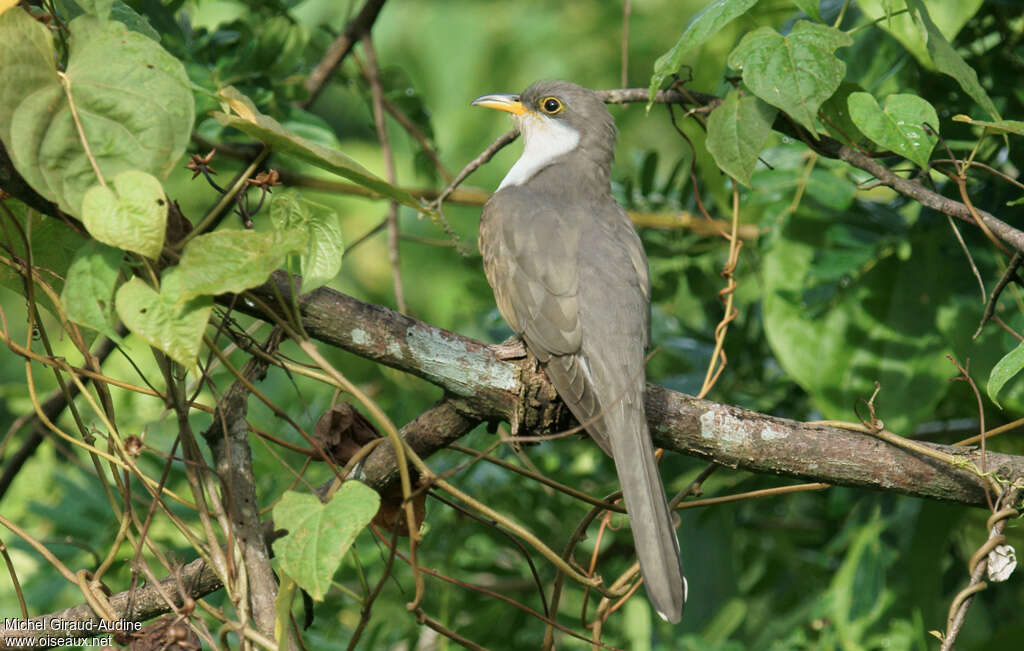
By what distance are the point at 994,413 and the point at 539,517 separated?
1.97 m

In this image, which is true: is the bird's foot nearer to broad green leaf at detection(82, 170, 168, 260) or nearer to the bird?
the bird

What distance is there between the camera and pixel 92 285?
1974 mm

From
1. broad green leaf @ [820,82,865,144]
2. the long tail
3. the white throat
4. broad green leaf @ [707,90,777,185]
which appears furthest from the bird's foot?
the white throat

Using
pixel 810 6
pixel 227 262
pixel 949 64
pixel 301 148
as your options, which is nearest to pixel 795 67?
pixel 810 6

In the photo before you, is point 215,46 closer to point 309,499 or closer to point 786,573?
point 309,499

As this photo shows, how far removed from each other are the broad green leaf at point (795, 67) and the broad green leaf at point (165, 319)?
1.59 m

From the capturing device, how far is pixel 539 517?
180 inches

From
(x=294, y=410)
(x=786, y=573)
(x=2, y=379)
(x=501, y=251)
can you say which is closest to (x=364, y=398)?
(x=501, y=251)

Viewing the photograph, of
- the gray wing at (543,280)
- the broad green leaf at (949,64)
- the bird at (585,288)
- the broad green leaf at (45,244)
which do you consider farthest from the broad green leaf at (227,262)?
the broad green leaf at (949,64)

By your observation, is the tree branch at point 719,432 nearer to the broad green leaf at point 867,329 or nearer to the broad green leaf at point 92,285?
the broad green leaf at point 92,285

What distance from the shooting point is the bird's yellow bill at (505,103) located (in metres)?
4.62

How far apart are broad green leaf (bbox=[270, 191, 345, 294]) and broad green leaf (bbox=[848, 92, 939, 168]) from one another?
1480mm

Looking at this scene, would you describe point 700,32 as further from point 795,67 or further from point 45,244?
point 45,244

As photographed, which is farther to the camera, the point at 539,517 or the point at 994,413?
the point at 539,517
